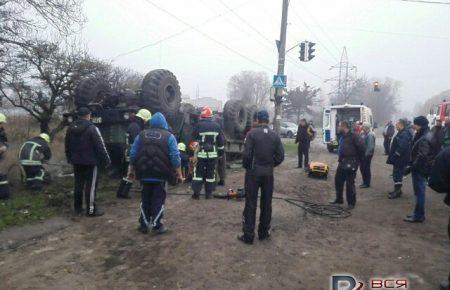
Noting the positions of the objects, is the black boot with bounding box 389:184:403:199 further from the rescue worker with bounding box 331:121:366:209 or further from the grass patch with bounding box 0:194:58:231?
the grass patch with bounding box 0:194:58:231

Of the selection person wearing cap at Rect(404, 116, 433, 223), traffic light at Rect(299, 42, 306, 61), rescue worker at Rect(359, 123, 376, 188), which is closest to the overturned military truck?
rescue worker at Rect(359, 123, 376, 188)

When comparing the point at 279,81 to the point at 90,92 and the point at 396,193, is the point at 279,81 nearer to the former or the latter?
the point at 396,193

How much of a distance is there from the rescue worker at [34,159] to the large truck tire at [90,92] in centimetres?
176

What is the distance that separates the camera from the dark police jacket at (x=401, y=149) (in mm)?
8547

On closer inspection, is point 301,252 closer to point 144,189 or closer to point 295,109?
point 144,189

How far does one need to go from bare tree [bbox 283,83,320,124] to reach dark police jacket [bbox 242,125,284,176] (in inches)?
1932

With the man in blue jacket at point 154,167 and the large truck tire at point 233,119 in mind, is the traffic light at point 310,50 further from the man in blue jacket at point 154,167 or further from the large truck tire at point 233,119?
the man in blue jacket at point 154,167

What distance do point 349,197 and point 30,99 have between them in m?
11.8

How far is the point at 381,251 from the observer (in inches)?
209

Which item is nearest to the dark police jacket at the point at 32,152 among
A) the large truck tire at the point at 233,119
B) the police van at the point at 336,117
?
the large truck tire at the point at 233,119

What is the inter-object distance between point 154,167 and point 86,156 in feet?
5.47

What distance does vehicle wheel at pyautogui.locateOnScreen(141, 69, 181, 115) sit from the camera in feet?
31.8

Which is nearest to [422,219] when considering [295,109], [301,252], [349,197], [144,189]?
[349,197]

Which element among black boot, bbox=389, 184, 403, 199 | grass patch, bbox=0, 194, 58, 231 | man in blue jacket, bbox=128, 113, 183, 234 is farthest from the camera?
black boot, bbox=389, 184, 403, 199
